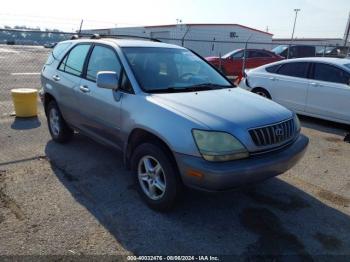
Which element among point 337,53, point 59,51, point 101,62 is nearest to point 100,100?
point 101,62

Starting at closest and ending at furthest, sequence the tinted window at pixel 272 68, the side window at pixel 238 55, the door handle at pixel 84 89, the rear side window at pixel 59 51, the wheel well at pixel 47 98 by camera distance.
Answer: the door handle at pixel 84 89 < the rear side window at pixel 59 51 < the wheel well at pixel 47 98 < the tinted window at pixel 272 68 < the side window at pixel 238 55

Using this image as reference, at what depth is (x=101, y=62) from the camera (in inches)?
186

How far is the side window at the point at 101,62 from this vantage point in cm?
447

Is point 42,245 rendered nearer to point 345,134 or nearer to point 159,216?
point 159,216

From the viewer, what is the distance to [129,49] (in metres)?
4.53

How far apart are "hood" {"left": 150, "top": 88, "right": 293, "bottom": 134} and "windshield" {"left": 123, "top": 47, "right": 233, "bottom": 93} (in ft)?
0.81

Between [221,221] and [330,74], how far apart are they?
5.27 meters

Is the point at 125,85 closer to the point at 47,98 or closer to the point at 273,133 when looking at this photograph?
the point at 273,133

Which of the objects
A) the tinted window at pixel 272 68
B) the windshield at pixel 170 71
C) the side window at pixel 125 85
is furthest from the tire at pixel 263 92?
the side window at pixel 125 85

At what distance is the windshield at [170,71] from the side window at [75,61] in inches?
36.1

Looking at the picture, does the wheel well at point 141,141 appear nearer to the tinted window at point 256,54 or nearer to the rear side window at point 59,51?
the rear side window at point 59,51

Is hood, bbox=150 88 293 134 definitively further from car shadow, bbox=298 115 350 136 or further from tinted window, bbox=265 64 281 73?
tinted window, bbox=265 64 281 73

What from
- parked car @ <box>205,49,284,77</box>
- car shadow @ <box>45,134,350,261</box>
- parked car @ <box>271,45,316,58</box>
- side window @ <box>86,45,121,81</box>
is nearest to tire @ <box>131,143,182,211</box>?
car shadow @ <box>45,134,350,261</box>

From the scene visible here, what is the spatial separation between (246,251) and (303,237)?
662 mm
